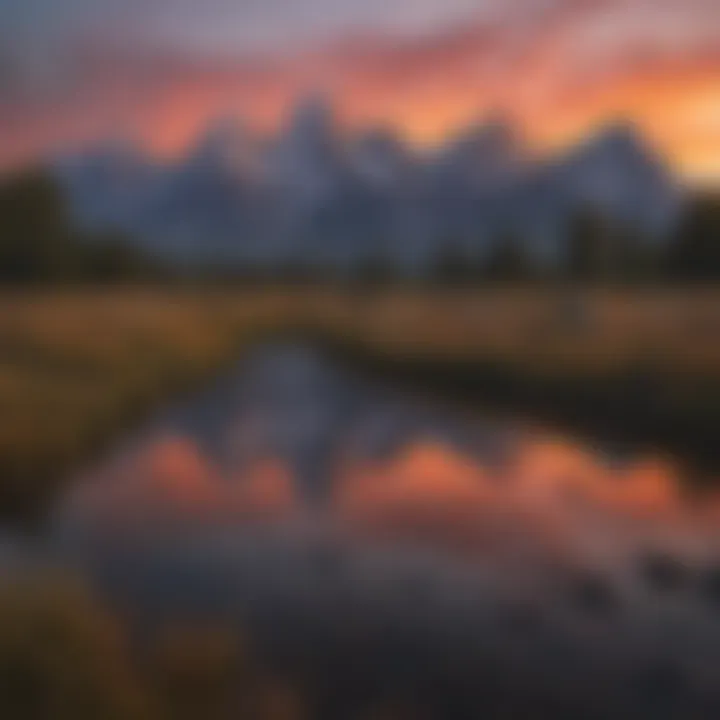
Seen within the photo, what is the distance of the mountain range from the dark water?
743 mm

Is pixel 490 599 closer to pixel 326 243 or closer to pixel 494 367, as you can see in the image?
pixel 494 367

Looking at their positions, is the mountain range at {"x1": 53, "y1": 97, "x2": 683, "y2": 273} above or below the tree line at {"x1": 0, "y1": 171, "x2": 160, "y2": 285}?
above

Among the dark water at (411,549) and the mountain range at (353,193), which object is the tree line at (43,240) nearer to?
the mountain range at (353,193)

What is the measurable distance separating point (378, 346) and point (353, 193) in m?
0.88

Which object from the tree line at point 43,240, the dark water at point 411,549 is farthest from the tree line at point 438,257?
the dark water at point 411,549

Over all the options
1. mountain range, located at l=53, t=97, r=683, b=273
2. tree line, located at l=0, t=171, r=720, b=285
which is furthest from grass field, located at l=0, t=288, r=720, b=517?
mountain range, located at l=53, t=97, r=683, b=273

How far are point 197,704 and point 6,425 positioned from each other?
178cm

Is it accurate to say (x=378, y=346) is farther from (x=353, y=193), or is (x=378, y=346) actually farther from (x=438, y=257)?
(x=353, y=193)

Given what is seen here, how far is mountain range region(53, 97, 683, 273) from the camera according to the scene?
314 centimetres

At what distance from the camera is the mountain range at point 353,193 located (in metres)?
3.14

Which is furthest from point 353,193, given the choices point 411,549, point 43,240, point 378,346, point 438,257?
point 411,549

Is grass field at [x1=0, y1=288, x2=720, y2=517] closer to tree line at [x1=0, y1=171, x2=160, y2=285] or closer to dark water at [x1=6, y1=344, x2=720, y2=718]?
tree line at [x1=0, y1=171, x2=160, y2=285]

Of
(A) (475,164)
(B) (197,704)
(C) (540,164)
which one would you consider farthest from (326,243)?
(B) (197,704)

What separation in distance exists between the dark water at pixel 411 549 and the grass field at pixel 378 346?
0.25 m
